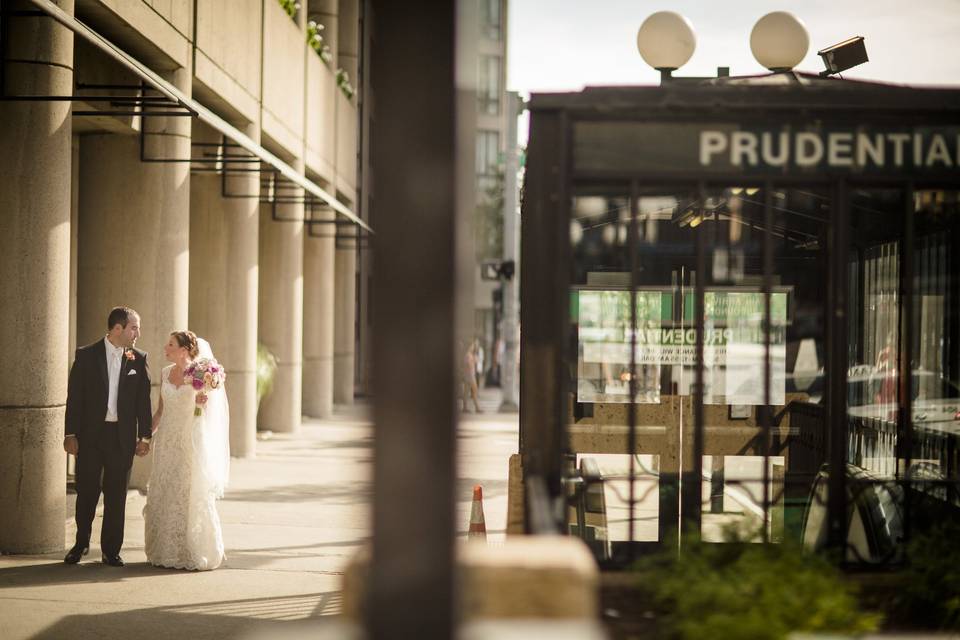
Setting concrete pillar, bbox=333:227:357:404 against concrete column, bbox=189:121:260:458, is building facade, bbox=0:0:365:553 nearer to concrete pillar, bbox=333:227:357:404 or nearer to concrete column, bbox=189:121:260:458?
concrete column, bbox=189:121:260:458

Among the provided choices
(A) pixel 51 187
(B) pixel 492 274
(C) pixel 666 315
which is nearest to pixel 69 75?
(A) pixel 51 187

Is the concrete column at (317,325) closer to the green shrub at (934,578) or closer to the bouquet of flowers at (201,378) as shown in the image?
the bouquet of flowers at (201,378)

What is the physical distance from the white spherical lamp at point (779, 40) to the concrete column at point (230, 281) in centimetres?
1087

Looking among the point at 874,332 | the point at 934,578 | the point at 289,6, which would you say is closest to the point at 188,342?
the point at 874,332

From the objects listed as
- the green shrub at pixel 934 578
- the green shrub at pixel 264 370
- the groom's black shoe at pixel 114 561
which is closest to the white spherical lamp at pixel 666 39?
the green shrub at pixel 934 578

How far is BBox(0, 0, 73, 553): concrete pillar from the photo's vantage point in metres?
9.98

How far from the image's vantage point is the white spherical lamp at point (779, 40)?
945 cm

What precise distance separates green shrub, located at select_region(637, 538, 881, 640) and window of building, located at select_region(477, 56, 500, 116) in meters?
68.8

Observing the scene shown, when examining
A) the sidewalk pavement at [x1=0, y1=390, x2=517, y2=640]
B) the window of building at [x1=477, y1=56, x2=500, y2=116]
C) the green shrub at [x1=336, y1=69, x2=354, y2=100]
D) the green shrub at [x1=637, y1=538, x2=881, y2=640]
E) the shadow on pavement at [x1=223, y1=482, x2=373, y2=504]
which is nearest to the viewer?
the green shrub at [x1=637, y1=538, x2=881, y2=640]

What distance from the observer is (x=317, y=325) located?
2844cm

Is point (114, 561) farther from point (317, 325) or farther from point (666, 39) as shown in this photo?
point (317, 325)

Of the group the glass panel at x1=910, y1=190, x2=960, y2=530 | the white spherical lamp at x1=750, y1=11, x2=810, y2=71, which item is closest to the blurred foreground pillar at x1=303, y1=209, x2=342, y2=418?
the white spherical lamp at x1=750, y1=11, x2=810, y2=71

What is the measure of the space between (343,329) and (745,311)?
81.0 ft

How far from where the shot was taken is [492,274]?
32.1 m
